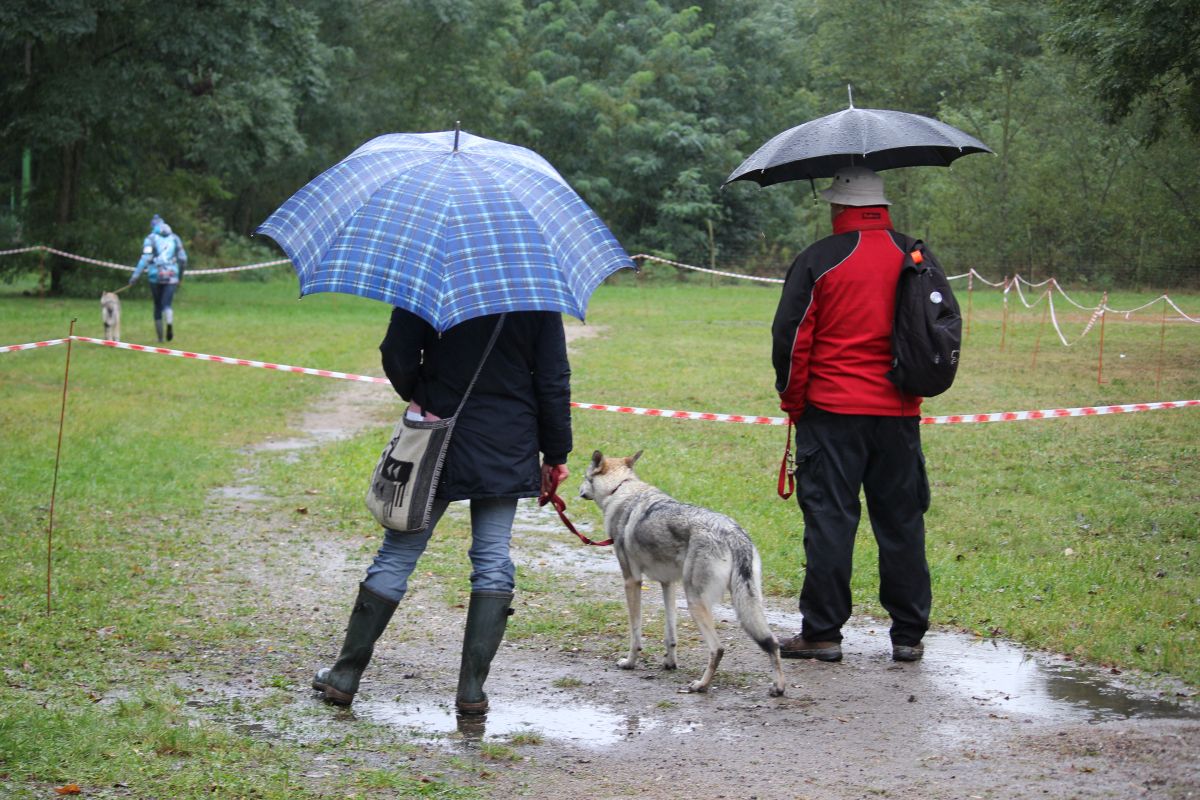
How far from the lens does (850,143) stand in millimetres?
5512

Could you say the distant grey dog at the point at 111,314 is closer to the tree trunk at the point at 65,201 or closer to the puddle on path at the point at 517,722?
the tree trunk at the point at 65,201

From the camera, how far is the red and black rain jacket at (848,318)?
18.0 feet

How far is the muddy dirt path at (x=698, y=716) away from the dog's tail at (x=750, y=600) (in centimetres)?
27

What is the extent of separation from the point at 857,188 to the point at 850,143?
195mm

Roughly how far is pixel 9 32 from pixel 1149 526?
23000mm

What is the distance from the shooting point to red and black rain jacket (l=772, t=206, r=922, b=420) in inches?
216

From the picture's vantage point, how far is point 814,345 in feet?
18.4

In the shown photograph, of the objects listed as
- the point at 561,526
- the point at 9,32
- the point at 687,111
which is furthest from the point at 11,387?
the point at 687,111

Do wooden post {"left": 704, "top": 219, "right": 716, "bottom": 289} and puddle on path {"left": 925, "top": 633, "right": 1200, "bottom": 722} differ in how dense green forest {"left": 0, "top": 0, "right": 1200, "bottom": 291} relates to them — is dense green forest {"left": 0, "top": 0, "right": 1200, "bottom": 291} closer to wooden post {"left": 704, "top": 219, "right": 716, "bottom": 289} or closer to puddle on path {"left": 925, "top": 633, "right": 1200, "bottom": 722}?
wooden post {"left": 704, "top": 219, "right": 716, "bottom": 289}

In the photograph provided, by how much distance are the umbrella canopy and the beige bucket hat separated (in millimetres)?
86

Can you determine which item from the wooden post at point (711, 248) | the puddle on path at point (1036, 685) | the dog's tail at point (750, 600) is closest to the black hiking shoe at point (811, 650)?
the puddle on path at point (1036, 685)

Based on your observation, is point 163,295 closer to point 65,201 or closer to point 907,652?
point 65,201

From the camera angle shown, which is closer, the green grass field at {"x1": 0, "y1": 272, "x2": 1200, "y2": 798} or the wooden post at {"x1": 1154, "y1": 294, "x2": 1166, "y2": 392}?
the green grass field at {"x1": 0, "y1": 272, "x2": 1200, "y2": 798}

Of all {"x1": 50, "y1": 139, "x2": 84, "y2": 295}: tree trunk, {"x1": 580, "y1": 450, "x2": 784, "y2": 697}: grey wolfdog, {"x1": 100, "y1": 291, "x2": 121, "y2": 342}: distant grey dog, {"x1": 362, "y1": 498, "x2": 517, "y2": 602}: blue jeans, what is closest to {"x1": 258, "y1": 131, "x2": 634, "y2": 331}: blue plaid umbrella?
{"x1": 362, "y1": 498, "x2": 517, "y2": 602}: blue jeans
